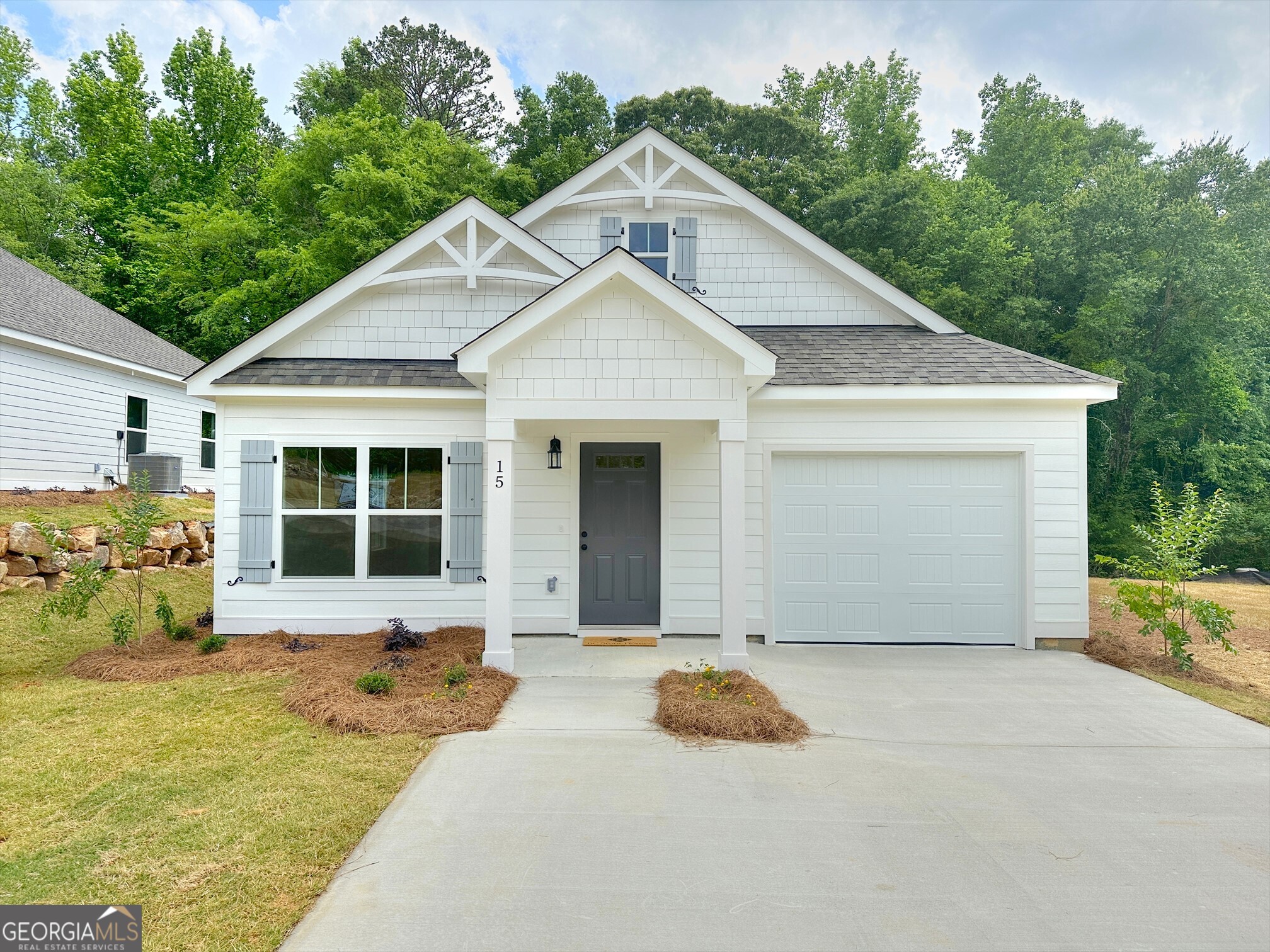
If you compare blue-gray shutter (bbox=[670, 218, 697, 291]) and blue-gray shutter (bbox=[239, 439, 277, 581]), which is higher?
blue-gray shutter (bbox=[670, 218, 697, 291])

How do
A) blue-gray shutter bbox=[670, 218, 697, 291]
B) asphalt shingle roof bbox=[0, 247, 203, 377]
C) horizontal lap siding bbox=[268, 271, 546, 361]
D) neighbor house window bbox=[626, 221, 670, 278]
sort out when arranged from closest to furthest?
horizontal lap siding bbox=[268, 271, 546, 361] → blue-gray shutter bbox=[670, 218, 697, 291] → neighbor house window bbox=[626, 221, 670, 278] → asphalt shingle roof bbox=[0, 247, 203, 377]

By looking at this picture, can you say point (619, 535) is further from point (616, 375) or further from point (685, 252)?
point (685, 252)

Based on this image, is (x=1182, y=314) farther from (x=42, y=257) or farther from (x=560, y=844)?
(x=42, y=257)

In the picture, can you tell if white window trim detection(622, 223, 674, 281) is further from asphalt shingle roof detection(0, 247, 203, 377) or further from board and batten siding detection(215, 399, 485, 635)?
asphalt shingle roof detection(0, 247, 203, 377)

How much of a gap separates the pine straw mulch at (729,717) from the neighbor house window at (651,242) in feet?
19.2

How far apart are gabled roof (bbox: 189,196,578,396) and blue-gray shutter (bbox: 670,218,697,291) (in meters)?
1.61

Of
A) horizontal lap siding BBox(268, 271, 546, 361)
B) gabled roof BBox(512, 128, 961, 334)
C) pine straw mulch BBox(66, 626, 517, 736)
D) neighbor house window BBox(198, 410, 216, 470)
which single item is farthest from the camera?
neighbor house window BBox(198, 410, 216, 470)

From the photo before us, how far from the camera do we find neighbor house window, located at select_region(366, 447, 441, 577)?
757cm

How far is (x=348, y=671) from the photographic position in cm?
612

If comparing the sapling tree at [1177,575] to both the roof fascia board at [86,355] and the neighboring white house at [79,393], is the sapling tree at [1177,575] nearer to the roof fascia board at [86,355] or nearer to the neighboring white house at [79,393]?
the roof fascia board at [86,355]

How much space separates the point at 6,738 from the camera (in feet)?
15.3

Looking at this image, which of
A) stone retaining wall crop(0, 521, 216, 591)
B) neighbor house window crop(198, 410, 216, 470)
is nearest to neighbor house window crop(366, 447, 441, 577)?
stone retaining wall crop(0, 521, 216, 591)

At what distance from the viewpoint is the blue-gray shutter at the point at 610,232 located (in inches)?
357

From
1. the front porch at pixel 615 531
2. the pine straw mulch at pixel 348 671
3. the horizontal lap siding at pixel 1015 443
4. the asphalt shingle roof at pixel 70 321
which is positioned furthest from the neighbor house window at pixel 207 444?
the horizontal lap siding at pixel 1015 443
